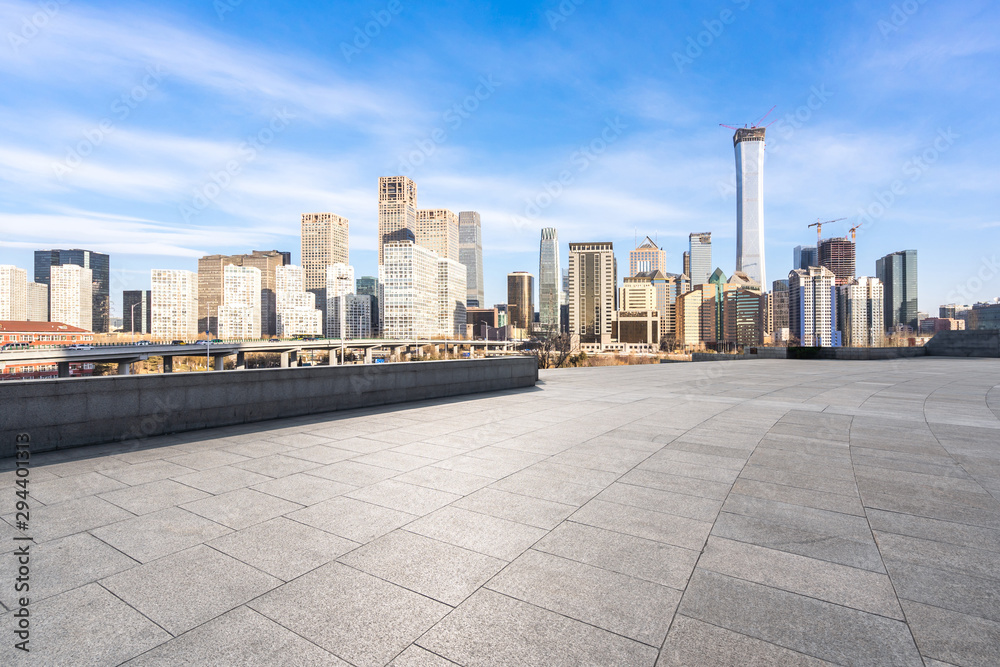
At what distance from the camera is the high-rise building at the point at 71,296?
4264 inches

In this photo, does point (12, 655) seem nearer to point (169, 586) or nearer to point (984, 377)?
point (169, 586)

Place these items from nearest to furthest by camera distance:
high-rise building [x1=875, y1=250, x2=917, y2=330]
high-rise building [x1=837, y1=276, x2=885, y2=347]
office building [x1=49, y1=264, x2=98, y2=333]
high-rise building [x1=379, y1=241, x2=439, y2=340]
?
1. office building [x1=49, y1=264, x2=98, y2=333]
2. high-rise building [x1=837, y1=276, x2=885, y2=347]
3. high-rise building [x1=379, y1=241, x2=439, y2=340]
4. high-rise building [x1=875, y1=250, x2=917, y2=330]

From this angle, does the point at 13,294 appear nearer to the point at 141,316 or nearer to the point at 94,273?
the point at 94,273

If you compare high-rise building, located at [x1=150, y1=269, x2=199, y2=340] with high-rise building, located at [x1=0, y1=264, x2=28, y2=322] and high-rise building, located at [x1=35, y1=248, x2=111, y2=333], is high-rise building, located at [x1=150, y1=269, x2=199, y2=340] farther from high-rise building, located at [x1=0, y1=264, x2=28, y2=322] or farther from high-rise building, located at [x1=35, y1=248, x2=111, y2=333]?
high-rise building, located at [x1=0, y1=264, x2=28, y2=322]

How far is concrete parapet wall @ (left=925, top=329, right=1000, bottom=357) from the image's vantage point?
35.8 m

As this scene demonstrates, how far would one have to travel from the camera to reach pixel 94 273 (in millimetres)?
135625

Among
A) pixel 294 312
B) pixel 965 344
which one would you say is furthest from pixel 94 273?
pixel 965 344

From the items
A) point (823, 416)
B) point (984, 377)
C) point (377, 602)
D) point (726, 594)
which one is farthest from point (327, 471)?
point (984, 377)

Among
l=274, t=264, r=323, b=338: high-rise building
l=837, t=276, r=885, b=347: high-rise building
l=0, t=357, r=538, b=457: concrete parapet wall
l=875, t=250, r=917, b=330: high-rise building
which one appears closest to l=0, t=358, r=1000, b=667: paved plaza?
l=0, t=357, r=538, b=457: concrete parapet wall

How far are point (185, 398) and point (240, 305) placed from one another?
516 feet

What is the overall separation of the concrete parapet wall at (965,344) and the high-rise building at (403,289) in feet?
438

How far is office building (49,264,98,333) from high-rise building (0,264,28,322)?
5.44 meters

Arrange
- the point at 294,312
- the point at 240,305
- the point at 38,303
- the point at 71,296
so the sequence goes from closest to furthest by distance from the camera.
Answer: the point at 38,303
the point at 71,296
the point at 240,305
the point at 294,312

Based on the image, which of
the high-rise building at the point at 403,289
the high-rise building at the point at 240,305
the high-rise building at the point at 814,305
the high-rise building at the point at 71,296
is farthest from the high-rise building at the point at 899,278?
the high-rise building at the point at 71,296
